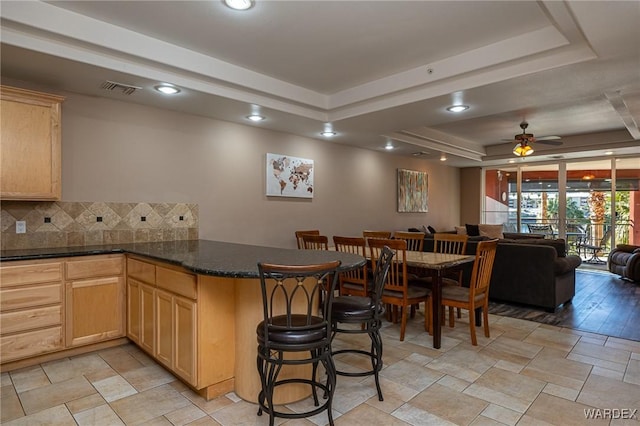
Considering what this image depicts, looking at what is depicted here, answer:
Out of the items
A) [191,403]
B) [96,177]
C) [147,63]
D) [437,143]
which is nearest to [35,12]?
[147,63]

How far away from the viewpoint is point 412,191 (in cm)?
780

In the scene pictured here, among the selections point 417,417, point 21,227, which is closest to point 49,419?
point 21,227

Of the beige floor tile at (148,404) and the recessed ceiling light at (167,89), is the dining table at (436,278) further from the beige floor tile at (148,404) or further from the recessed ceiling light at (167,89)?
the recessed ceiling light at (167,89)

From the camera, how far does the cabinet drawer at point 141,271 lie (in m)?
2.88

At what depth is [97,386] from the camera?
8.67 ft

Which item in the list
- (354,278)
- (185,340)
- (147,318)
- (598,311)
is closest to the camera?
(185,340)

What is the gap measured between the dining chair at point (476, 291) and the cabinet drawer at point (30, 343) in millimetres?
3347

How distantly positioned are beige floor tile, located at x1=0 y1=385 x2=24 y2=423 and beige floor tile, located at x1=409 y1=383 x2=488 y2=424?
2.47m

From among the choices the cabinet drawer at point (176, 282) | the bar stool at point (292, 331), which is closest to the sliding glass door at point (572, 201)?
the bar stool at point (292, 331)

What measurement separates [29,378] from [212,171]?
8.50 feet

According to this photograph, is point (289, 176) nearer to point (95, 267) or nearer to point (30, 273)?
point (95, 267)

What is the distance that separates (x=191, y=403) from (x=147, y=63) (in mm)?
2635

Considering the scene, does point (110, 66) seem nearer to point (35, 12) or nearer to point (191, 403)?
point (35, 12)

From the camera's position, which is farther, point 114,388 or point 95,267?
point 95,267
